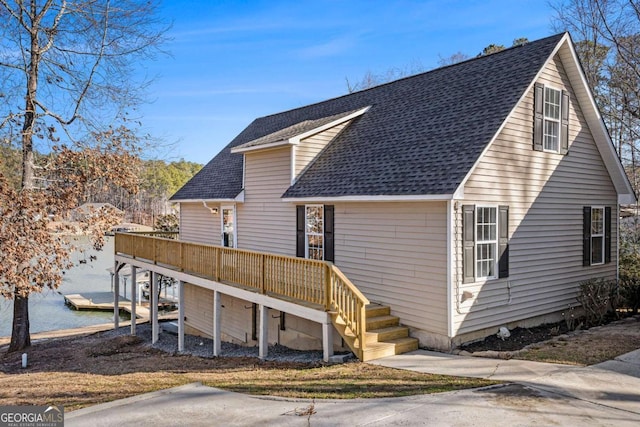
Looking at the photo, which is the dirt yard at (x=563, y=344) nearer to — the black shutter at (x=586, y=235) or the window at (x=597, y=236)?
the black shutter at (x=586, y=235)

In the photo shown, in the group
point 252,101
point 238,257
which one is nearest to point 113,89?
point 238,257

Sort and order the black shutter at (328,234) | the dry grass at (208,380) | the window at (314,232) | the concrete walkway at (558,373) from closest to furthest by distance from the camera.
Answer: the concrete walkway at (558,373), the dry grass at (208,380), the black shutter at (328,234), the window at (314,232)

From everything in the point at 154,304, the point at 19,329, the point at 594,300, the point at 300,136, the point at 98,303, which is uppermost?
the point at 300,136

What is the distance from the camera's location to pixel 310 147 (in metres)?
12.6

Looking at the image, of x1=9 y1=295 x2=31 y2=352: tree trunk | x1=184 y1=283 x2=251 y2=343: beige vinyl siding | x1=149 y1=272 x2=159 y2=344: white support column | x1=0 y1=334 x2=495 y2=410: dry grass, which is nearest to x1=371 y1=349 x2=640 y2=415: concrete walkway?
x1=0 y1=334 x2=495 y2=410: dry grass

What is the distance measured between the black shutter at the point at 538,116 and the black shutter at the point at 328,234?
4.90 m

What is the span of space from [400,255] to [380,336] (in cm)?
171

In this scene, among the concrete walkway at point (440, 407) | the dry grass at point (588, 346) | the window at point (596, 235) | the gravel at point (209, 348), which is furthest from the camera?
the window at point (596, 235)

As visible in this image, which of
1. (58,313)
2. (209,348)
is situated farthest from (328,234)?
(58,313)

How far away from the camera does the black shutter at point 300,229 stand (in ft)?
38.9

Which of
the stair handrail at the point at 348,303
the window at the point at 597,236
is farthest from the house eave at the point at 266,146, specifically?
the window at the point at 597,236

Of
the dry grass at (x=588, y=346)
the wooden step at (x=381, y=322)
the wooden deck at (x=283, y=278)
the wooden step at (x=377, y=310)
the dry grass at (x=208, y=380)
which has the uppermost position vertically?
the wooden deck at (x=283, y=278)

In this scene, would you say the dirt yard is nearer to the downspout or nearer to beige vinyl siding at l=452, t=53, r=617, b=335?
beige vinyl siding at l=452, t=53, r=617, b=335

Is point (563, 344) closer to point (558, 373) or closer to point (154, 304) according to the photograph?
point (558, 373)
